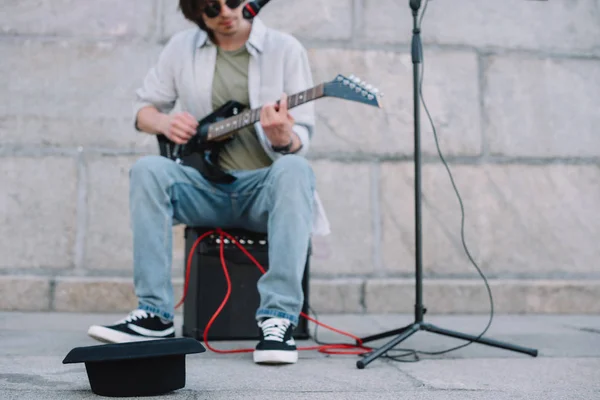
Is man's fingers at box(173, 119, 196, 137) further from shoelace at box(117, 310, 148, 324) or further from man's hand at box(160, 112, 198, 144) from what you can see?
shoelace at box(117, 310, 148, 324)

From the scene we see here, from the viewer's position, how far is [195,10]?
92.9 inches

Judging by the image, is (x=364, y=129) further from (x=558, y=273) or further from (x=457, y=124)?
(x=558, y=273)

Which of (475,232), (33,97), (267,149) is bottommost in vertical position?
(475,232)

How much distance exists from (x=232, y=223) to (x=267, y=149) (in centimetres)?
28

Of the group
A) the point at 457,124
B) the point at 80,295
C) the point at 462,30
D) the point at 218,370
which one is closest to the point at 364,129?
the point at 457,124

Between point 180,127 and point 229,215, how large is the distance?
35cm

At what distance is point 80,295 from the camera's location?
3.18 m

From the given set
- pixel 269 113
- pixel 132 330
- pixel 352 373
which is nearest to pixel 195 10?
pixel 269 113

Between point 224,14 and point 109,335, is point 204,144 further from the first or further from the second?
point 109,335

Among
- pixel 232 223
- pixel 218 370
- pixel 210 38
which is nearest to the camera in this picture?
pixel 218 370

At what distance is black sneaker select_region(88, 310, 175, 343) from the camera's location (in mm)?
2035

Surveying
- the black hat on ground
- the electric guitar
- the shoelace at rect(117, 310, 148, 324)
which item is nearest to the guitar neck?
the electric guitar

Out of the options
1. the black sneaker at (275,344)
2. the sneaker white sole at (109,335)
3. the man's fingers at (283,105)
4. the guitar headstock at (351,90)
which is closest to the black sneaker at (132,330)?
the sneaker white sole at (109,335)

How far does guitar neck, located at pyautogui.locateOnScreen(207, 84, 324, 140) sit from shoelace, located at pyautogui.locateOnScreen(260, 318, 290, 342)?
2.14 ft
